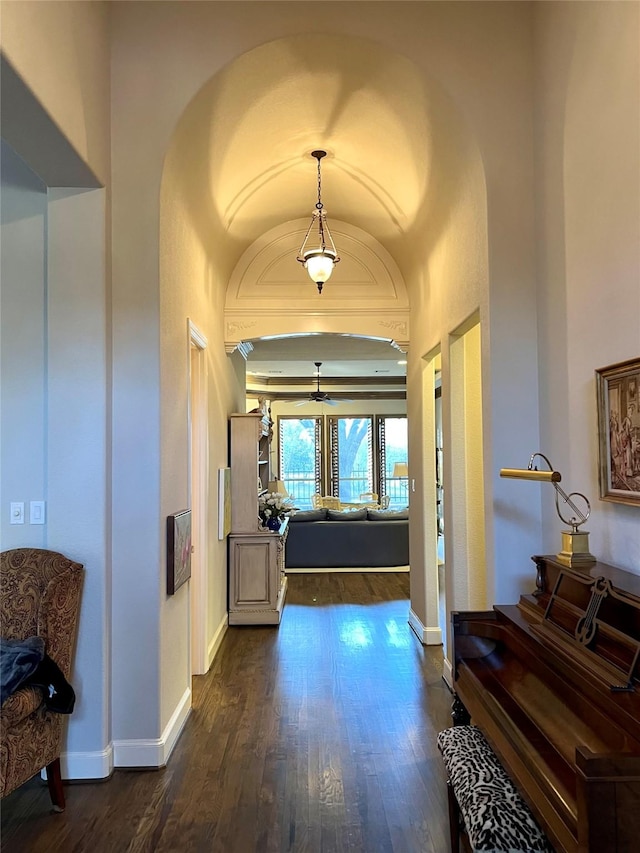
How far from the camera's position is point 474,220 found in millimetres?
3176

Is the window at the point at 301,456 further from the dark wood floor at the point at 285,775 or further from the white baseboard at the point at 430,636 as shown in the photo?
the dark wood floor at the point at 285,775

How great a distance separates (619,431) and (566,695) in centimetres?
96

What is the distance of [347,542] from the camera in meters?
7.55

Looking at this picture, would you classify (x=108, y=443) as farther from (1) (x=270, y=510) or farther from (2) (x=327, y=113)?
(1) (x=270, y=510)

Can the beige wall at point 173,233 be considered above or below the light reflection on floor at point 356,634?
above

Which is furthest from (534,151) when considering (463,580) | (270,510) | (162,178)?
(270,510)

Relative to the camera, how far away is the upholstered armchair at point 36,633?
2209 mm

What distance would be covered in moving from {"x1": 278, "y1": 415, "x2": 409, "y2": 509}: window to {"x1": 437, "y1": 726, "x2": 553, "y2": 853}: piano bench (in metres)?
10.3

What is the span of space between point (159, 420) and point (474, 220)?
6.65 ft

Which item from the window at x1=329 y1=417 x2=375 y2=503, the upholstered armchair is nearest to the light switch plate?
the upholstered armchair

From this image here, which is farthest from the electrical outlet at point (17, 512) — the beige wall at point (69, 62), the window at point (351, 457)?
the window at point (351, 457)

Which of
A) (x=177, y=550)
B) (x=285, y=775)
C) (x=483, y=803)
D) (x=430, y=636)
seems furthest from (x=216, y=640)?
(x=483, y=803)

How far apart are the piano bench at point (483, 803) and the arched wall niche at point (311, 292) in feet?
12.0

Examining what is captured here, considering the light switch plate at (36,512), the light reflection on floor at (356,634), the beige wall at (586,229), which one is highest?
the beige wall at (586,229)
